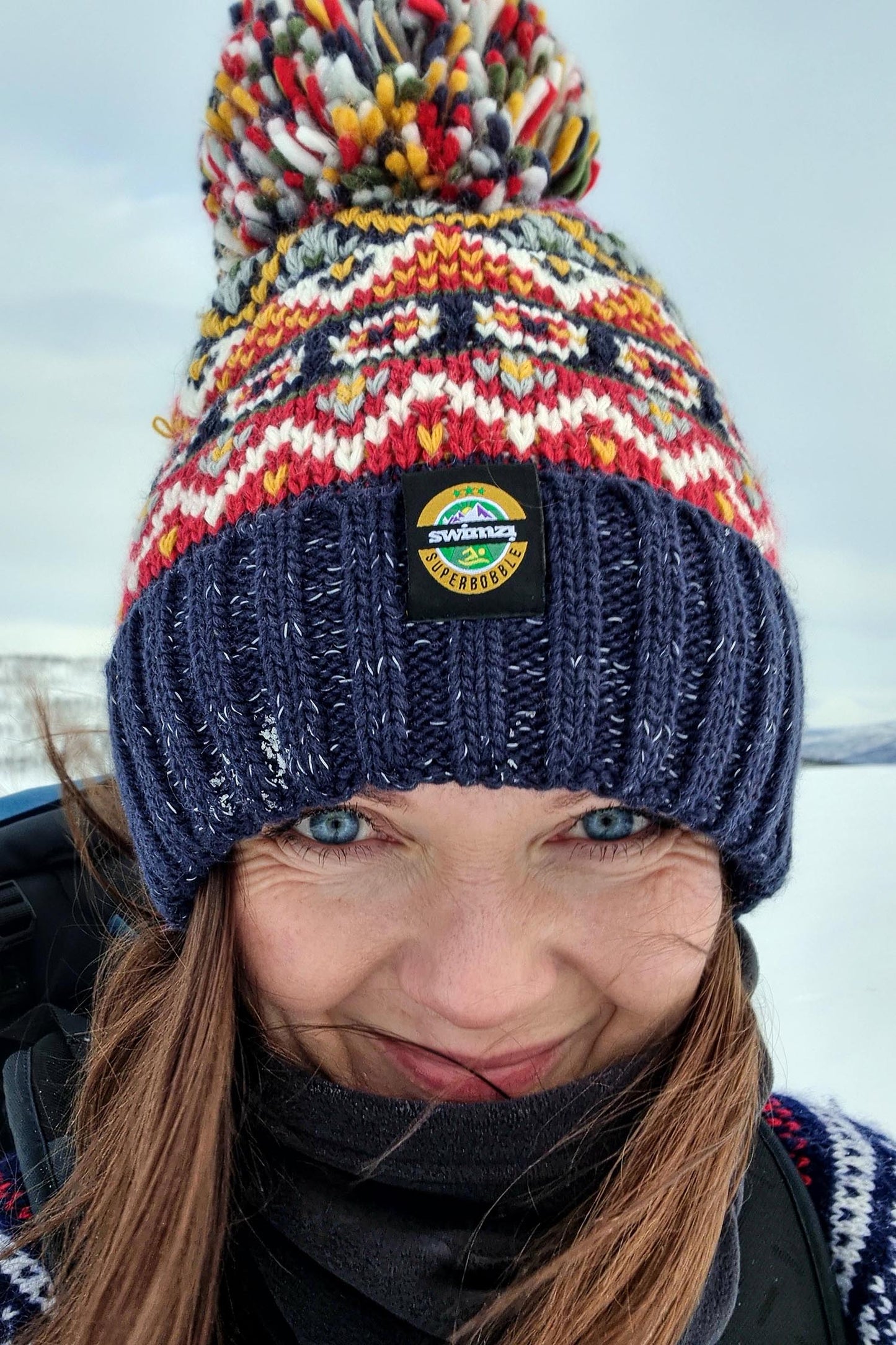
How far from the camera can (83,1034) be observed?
1253 mm

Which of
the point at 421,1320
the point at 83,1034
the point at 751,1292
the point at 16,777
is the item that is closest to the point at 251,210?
the point at 83,1034

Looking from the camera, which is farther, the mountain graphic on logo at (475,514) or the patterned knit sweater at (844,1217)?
the patterned knit sweater at (844,1217)

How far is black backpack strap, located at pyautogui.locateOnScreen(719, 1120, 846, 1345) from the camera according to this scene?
983mm

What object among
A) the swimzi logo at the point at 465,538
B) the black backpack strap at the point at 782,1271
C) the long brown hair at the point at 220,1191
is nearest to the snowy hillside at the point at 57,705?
the long brown hair at the point at 220,1191

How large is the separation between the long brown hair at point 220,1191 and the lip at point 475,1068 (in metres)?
0.13

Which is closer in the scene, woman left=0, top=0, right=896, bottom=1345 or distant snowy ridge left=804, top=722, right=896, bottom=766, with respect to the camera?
woman left=0, top=0, right=896, bottom=1345

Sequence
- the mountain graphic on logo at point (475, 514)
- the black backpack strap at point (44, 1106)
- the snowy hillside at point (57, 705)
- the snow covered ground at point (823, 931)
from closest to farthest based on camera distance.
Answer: the mountain graphic on logo at point (475, 514) < the black backpack strap at point (44, 1106) < the snowy hillside at point (57, 705) < the snow covered ground at point (823, 931)

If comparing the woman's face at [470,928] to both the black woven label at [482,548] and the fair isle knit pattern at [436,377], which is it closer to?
the black woven label at [482,548]

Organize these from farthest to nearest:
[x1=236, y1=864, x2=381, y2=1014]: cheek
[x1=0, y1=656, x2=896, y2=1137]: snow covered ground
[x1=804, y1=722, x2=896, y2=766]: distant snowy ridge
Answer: [x1=804, y1=722, x2=896, y2=766]: distant snowy ridge
[x1=0, y1=656, x2=896, y2=1137]: snow covered ground
[x1=236, y1=864, x2=381, y2=1014]: cheek

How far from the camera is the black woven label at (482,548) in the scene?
2.65 feet

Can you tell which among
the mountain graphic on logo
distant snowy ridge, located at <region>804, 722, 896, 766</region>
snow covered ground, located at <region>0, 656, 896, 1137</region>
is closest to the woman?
the mountain graphic on logo

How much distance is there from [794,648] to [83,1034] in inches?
43.6

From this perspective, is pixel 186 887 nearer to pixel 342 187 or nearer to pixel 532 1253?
pixel 532 1253

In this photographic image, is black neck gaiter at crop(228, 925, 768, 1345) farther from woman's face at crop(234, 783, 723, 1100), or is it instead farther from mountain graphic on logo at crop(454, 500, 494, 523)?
mountain graphic on logo at crop(454, 500, 494, 523)
